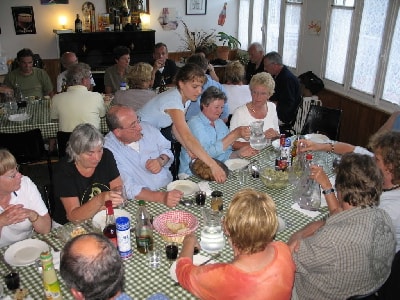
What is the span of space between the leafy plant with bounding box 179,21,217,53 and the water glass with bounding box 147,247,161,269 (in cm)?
744

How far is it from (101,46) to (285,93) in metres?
4.59

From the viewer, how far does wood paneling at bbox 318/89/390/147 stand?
5231mm

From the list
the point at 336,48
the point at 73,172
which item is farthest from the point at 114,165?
the point at 336,48

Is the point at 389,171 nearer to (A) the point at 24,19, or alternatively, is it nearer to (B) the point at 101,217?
(B) the point at 101,217

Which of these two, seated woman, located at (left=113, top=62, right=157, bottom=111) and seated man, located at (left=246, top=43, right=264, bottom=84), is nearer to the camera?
seated woman, located at (left=113, top=62, right=157, bottom=111)

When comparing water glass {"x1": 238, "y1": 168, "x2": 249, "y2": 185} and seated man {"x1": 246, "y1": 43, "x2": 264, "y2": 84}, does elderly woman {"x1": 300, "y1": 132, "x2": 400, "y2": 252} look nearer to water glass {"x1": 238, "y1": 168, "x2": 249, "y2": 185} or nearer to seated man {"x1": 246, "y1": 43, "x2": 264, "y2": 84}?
water glass {"x1": 238, "y1": 168, "x2": 249, "y2": 185}

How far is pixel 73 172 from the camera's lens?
2.56 metres

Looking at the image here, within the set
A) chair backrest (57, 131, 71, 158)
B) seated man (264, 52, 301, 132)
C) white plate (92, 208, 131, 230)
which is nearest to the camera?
white plate (92, 208, 131, 230)

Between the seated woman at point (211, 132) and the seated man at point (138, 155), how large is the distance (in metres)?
0.25

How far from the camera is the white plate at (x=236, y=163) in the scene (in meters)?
3.19

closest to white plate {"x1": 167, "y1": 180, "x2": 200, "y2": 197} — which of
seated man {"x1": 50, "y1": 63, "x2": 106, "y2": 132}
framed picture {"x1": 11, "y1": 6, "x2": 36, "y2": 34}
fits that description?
seated man {"x1": 50, "y1": 63, "x2": 106, "y2": 132}

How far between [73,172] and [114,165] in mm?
311

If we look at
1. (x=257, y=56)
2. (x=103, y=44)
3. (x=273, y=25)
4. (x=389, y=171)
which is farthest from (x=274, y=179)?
(x=103, y=44)

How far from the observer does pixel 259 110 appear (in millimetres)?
3902
